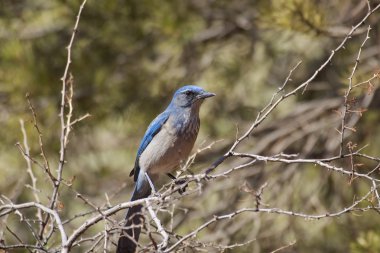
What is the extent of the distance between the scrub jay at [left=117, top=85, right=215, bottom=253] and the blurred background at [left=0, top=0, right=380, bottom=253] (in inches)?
21.5

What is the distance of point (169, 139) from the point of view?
5.64 metres

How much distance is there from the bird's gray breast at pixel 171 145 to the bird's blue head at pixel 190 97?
0.14m

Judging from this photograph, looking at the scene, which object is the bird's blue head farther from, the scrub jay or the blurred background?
the blurred background

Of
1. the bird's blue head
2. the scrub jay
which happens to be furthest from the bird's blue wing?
the bird's blue head

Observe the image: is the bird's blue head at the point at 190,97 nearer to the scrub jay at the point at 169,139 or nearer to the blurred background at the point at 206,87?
the scrub jay at the point at 169,139

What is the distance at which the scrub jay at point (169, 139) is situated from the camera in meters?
5.60

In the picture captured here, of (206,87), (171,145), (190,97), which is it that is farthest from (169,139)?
(206,87)

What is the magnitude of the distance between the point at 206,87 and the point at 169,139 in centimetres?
187

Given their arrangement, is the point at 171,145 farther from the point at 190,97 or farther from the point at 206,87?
the point at 206,87

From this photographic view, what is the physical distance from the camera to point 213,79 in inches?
296

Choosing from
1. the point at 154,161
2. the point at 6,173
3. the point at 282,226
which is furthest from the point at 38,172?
the point at 282,226

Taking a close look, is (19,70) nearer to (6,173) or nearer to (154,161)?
(6,173)

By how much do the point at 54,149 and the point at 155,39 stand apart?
59.9 inches

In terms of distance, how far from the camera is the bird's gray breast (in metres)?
5.59
